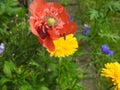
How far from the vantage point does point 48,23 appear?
1.35m

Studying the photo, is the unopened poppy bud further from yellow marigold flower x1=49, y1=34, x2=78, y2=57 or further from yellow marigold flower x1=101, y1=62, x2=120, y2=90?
yellow marigold flower x1=101, y1=62, x2=120, y2=90

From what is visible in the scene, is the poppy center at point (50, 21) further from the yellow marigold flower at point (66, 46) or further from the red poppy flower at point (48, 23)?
the yellow marigold flower at point (66, 46)

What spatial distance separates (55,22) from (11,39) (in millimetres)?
327

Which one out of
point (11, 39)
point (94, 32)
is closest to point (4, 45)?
point (11, 39)

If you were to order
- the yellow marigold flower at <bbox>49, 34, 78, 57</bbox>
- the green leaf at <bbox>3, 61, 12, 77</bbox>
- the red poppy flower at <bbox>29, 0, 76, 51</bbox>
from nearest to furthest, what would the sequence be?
the red poppy flower at <bbox>29, 0, 76, 51</bbox> < the green leaf at <bbox>3, 61, 12, 77</bbox> < the yellow marigold flower at <bbox>49, 34, 78, 57</bbox>

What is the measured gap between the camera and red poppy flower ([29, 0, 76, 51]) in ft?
4.33

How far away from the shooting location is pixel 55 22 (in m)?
1.38

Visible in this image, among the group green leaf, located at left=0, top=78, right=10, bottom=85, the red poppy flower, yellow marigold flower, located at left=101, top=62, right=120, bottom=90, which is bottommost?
yellow marigold flower, located at left=101, top=62, right=120, bottom=90

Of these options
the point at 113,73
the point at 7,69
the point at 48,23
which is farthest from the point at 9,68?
the point at 113,73

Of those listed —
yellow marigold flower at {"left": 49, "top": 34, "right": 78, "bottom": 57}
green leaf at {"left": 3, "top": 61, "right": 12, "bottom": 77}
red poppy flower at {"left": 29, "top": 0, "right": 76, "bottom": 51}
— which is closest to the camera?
red poppy flower at {"left": 29, "top": 0, "right": 76, "bottom": 51}

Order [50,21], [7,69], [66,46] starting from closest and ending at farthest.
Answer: [50,21], [7,69], [66,46]

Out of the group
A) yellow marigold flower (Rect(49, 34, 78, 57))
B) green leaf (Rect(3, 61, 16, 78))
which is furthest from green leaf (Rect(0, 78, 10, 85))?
yellow marigold flower (Rect(49, 34, 78, 57))

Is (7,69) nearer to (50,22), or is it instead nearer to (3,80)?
(3,80)

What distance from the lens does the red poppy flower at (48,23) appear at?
4.33ft
